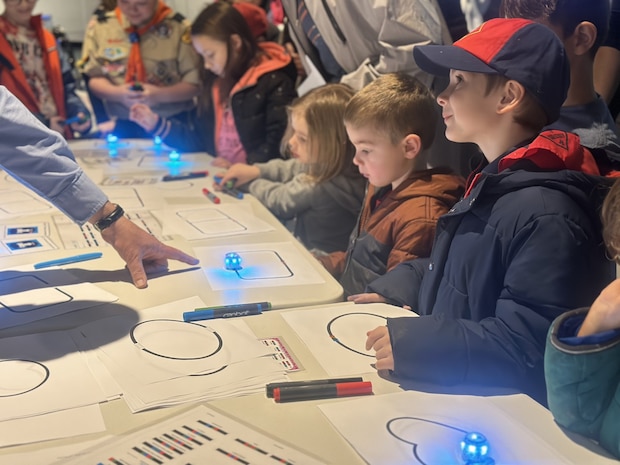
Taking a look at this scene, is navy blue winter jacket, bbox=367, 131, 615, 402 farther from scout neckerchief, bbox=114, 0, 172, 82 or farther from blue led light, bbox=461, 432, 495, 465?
scout neckerchief, bbox=114, 0, 172, 82

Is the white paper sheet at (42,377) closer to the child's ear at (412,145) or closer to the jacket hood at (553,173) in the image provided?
the jacket hood at (553,173)

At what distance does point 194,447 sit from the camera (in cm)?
76

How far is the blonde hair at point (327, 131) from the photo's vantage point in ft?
6.13

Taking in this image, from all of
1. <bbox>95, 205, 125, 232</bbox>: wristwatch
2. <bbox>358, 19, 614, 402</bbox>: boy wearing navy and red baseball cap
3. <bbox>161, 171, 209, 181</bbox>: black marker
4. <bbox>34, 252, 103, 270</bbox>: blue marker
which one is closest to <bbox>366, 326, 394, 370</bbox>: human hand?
<bbox>358, 19, 614, 402</bbox>: boy wearing navy and red baseball cap

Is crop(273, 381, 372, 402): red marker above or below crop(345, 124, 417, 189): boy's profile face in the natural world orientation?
below

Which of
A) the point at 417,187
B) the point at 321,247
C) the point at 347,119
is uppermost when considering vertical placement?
the point at 347,119

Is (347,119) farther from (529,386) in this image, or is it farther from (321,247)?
(529,386)

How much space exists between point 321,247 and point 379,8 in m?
0.75

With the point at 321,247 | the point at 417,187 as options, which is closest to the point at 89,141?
the point at 321,247

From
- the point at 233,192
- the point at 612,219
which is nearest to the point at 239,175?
the point at 233,192

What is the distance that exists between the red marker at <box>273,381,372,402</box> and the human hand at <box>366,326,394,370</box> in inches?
2.0

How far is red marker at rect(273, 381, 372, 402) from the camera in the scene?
87cm

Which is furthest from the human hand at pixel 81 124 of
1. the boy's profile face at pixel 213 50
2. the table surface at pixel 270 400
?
the table surface at pixel 270 400

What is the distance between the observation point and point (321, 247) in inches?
80.7
